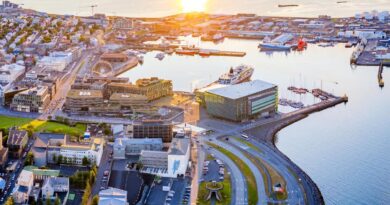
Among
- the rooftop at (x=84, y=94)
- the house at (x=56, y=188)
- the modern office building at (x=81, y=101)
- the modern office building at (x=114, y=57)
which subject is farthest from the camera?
the modern office building at (x=114, y=57)

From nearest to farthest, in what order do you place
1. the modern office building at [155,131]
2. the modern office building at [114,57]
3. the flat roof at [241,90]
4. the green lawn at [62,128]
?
the modern office building at [155,131] → the green lawn at [62,128] → the flat roof at [241,90] → the modern office building at [114,57]

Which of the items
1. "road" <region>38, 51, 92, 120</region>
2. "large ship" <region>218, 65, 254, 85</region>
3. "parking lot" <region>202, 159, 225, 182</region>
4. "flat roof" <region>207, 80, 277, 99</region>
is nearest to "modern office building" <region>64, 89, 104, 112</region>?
"road" <region>38, 51, 92, 120</region>

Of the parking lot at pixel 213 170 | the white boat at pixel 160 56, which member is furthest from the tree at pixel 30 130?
the white boat at pixel 160 56

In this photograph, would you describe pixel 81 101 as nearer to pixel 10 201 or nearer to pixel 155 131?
pixel 155 131

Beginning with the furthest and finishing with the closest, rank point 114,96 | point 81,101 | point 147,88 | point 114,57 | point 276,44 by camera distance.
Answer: point 276,44
point 114,57
point 147,88
point 114,96
point 81,101

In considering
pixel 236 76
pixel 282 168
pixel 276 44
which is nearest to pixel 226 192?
pixel 282 168

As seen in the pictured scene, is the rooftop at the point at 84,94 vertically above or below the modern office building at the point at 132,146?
above

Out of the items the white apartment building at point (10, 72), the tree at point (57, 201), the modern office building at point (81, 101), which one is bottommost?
the tree at point (57, 201)

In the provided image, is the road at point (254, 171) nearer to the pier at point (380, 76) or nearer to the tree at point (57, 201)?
the tree at point (57, 201)
